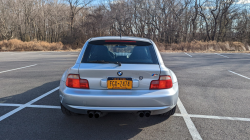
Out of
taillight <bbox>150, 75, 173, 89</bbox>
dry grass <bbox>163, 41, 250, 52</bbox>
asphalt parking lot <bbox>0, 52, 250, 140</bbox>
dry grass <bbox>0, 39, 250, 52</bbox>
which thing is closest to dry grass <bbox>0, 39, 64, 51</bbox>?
dry grass <bbox>0, 39, 250, 52</bbox>

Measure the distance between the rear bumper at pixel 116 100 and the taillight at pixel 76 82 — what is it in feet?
0.22

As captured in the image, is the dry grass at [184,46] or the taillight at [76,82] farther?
the dry grass at [184,46]

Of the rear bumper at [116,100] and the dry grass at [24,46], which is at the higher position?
the dry grass at [24,46]

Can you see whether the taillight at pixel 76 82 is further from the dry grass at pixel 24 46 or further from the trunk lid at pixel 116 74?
the dry grass at pixel 24 46

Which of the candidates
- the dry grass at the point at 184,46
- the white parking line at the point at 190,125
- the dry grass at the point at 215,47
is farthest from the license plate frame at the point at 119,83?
the dry grass at the point at 215,47

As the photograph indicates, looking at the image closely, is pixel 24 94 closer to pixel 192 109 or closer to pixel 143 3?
pixel 192 109

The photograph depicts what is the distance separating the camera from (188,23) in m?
37.1

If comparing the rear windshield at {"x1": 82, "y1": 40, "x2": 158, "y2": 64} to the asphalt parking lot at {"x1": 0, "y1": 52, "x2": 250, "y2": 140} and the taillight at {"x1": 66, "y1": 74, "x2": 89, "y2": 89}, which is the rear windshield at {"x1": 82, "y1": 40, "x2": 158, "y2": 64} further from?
the asphalt parking lot at {"x1": 0, "y1": 52, "x2": 250, "y2": 140}

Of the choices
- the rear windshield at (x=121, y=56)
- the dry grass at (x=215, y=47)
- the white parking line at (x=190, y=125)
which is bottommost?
the white parking line at (x=190, y=125)

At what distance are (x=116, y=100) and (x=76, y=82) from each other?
0.67m

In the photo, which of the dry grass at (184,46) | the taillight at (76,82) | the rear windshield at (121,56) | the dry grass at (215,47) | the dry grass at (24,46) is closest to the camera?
the taillight at (76,82)

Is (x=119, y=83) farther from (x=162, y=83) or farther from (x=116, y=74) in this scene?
(x=162, y=83)

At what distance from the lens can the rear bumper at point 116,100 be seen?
267 cm

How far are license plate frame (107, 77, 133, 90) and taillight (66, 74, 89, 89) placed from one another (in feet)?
1.13
